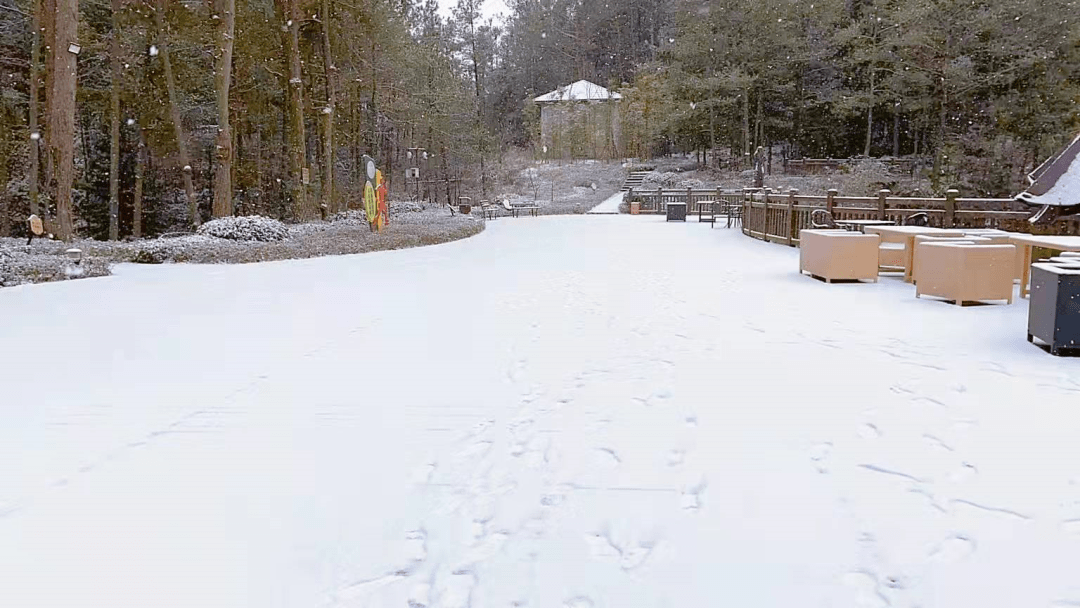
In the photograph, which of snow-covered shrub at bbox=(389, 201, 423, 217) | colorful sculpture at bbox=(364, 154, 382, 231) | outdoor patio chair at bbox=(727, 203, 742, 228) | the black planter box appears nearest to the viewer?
the black planter box

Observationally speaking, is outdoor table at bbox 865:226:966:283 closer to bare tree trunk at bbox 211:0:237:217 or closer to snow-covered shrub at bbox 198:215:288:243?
snow-covered shrub at bbox 198:215:288:243

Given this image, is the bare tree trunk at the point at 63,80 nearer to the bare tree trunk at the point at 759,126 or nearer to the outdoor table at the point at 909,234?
the outdoor table at the point at 909,234

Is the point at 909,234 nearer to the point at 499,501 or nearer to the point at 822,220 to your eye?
the point at 822,220

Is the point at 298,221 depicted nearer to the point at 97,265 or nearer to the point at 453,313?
the point at 97,265

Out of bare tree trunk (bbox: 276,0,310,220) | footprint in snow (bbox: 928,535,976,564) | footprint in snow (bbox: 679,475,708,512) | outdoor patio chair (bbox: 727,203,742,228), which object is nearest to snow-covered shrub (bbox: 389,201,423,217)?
bare tree trunk (bbox: 276,0,310,220)

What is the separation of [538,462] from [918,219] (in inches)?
359

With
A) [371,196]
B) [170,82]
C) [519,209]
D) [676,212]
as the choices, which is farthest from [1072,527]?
[519,209]

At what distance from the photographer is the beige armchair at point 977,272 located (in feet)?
21.8

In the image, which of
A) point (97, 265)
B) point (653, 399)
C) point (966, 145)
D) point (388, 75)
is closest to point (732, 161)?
point (966, 145)

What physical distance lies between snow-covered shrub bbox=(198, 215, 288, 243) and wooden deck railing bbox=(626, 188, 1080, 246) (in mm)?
9086

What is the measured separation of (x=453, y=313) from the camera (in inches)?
261

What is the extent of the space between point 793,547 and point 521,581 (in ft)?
2.80

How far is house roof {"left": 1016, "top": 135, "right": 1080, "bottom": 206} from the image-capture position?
1059 cm

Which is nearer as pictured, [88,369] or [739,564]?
[739,564]
